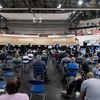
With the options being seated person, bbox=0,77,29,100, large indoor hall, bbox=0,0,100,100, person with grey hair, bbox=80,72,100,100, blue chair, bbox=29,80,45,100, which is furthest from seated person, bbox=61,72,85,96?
seated person, bbox=0,77,29,100

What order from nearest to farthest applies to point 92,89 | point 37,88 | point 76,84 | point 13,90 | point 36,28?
point 13,90, point 92,89, point 37,88, point 76,84, point 36,28

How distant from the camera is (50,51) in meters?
24.2

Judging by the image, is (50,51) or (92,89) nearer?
(92,89)

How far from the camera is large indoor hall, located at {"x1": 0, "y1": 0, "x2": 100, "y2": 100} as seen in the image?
644 centimetres

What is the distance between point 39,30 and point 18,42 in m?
4.92

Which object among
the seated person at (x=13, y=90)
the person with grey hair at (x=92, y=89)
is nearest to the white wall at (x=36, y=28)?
the person with grey hair at (x=92, y=89)

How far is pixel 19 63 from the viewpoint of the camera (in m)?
12.6

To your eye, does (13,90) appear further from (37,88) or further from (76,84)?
(76,84)

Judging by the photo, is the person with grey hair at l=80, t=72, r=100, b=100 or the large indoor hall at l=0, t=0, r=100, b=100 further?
Answer: the large indoor hall at l=0, t=0, r=100, b=100

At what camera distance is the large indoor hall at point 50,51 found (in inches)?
254

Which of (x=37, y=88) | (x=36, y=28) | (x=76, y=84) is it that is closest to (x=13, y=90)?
(x=37, y=88)

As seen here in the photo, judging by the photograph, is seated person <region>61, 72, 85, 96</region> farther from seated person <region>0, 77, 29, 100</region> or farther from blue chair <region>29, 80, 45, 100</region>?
seated person <region>0, 77, 29, 100</region>

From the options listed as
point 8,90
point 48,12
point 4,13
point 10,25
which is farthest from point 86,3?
point 8,90

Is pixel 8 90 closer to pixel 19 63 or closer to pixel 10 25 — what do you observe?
pixel 19 63
